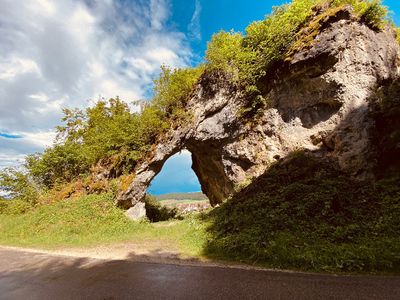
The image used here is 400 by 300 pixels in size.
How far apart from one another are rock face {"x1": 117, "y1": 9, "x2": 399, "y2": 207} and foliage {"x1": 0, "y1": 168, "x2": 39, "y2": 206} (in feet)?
A: 36.0

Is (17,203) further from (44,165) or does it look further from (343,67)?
(343,67)


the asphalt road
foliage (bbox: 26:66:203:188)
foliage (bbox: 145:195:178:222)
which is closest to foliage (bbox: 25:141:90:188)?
foliage (bbox: 26:66:203:188)

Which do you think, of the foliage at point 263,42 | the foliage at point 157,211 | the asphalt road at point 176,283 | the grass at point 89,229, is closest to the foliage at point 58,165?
the grass at point 89,229

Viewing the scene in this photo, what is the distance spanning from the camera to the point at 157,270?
7.91 m

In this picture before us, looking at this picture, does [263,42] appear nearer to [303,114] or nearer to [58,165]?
[303,114]

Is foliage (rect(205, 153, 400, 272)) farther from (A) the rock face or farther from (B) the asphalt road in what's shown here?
(A) the rock face

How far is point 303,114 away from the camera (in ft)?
53.4

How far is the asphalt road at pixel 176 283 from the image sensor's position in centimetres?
562

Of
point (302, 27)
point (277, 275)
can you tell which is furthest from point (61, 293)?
point (302, 27)

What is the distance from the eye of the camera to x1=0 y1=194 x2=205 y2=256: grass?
1304cm

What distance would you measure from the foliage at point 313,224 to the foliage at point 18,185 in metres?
18.7

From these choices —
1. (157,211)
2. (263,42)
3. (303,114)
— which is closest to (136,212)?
(157,211)

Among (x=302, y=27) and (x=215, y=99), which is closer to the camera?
(x=302, y=27)

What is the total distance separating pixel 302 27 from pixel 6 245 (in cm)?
2093
